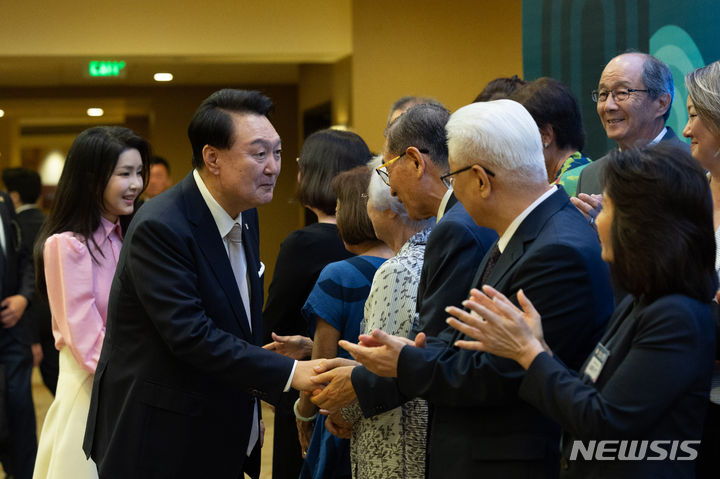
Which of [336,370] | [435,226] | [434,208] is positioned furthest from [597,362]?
[336,370]

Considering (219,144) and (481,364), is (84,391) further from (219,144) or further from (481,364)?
(481,364)

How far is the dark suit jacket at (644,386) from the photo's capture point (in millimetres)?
1701

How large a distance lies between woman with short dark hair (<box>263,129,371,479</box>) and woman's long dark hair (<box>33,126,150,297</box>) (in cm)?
74

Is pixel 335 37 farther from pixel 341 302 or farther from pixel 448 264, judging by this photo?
pixel 448 264

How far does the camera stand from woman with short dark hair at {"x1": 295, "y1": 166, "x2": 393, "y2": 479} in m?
3.02

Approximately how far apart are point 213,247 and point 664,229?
1419 millimetres

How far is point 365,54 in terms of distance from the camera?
8.94 metres

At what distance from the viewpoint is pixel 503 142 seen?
81.2 inches

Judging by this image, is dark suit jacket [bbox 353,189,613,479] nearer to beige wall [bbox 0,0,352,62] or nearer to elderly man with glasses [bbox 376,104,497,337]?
elderly man with glasses [bbox 376,104,497,337]

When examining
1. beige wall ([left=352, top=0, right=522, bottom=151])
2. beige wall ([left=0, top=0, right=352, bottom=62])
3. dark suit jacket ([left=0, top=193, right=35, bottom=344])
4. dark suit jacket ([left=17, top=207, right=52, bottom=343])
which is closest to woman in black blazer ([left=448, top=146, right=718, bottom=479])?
dark suit jacket ([left=0, top=193, right=35, bottom=344])

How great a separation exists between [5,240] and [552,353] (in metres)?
4.30

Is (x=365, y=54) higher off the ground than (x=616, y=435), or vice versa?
(x=365, y=54)

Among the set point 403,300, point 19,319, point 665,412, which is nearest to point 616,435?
point 665,412

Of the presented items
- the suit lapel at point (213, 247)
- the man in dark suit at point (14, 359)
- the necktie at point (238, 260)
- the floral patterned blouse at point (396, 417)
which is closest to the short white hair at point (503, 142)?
→ the floral patterned blouse at point (396, 417)
